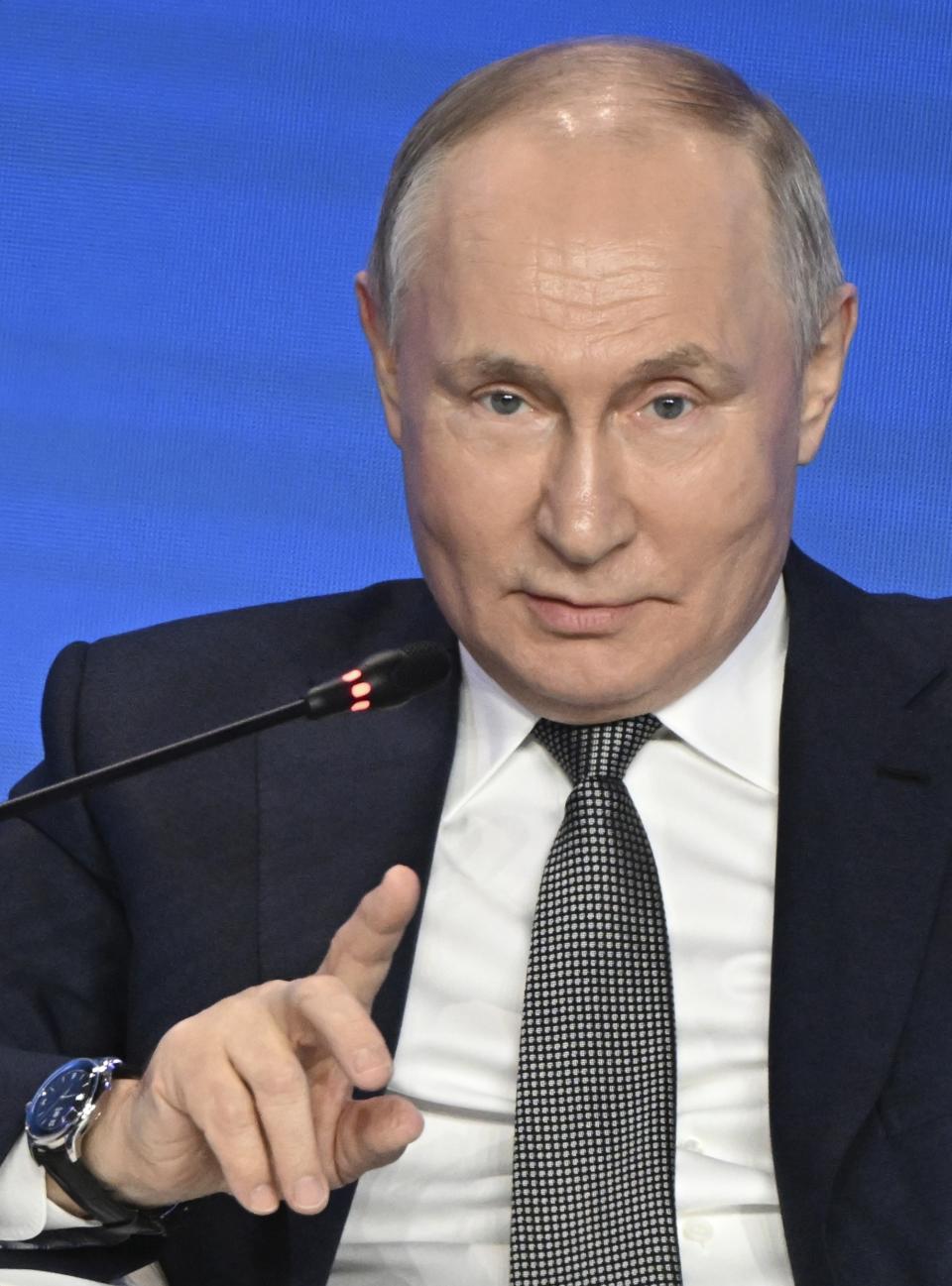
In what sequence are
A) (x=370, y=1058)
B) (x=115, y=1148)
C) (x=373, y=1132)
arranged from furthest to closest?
(x=115, y=1148)
(x=373, y=1132)
(x=370, y=1058)

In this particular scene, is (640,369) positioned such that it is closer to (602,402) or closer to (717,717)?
(602,402)

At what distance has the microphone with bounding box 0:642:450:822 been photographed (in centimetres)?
145

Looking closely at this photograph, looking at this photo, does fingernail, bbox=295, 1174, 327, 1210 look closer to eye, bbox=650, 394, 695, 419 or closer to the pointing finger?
the pointing finger

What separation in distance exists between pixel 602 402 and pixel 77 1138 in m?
0.67

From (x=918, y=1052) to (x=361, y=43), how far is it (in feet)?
4.40

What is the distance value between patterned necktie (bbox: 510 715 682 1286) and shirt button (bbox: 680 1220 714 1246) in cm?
7

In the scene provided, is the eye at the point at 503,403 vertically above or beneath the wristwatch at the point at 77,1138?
above

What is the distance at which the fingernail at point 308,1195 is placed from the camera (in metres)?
1.36

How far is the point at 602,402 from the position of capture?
164 centimetres

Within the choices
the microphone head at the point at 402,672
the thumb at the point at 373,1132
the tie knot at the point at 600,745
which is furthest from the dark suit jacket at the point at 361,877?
the microphone head at the point at 402,672

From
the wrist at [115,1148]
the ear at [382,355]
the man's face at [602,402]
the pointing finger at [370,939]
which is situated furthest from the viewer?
the ear at [382,355]

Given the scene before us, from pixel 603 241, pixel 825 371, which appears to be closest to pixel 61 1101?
pixel 603 241

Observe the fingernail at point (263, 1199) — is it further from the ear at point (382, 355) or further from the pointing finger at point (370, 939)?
the ear at point (382, 355)

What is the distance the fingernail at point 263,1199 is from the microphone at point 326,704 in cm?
28
